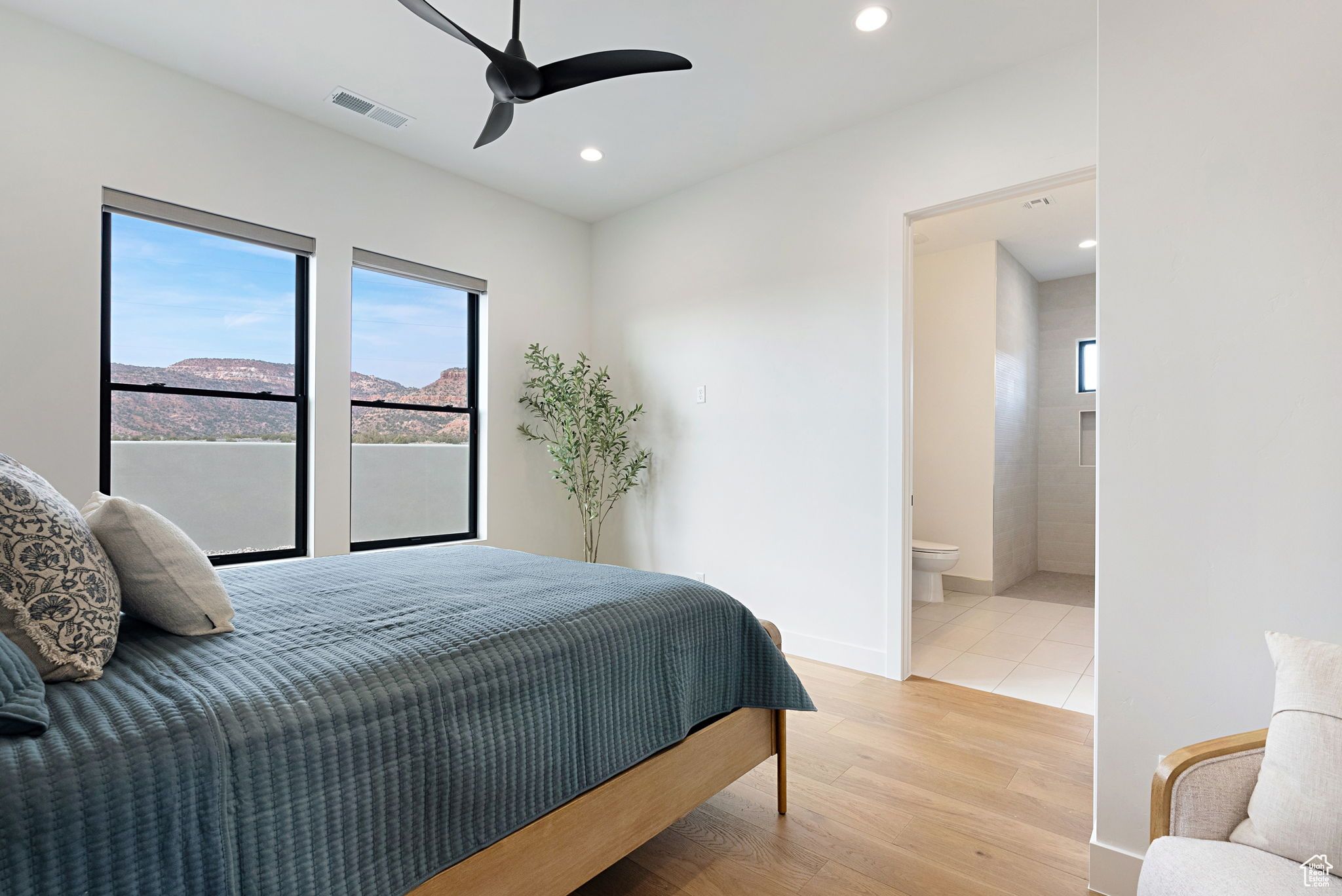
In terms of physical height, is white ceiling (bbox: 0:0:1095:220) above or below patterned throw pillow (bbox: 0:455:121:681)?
above

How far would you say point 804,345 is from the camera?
3482mm

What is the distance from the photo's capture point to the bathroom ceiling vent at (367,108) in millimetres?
2973

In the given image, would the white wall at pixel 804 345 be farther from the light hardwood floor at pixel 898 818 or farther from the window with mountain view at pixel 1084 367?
the window with mountain view at pixel 1084 367

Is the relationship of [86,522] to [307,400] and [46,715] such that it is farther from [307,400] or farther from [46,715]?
[307,400]

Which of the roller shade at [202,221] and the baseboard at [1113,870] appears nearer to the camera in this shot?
the baseboard at [1113,870]

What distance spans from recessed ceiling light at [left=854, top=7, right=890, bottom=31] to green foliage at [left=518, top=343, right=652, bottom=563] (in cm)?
246

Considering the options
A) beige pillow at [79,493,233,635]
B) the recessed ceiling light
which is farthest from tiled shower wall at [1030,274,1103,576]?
beige pillow at [79,493,233,635]

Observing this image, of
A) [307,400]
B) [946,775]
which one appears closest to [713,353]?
[307,400]

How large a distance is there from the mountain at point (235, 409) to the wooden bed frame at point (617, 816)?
2671 millimetres

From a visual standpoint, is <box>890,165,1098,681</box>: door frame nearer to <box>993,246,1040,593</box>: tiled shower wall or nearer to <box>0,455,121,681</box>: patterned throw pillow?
<box>993,246,1040,593</box>: tiled shower wall

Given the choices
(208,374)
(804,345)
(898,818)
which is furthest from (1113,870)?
(208,374)

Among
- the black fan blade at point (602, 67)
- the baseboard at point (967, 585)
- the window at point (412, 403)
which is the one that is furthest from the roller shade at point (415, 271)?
the baseboard at point (967, 585)

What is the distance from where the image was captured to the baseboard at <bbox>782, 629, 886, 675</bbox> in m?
3.18

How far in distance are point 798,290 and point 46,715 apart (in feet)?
10.9
